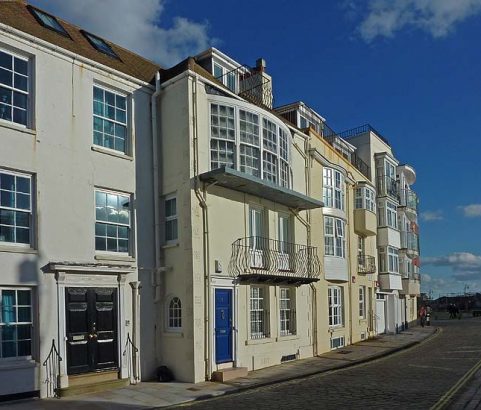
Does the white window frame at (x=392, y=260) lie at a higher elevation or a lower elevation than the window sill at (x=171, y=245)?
lower

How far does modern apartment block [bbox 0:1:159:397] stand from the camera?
43.8 feet

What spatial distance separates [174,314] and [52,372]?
13.3ft

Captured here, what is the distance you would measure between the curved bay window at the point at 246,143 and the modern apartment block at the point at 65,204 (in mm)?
2138

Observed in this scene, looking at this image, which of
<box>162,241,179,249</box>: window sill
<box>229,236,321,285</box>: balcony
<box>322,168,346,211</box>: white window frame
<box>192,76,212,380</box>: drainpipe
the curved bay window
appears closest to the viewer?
<box>192,76,212,380</box>: drainpipe

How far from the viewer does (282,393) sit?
45.4 ft

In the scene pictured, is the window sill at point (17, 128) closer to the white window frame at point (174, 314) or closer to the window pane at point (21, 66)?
the window pane at point (21, 66)

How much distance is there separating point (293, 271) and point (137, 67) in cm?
880

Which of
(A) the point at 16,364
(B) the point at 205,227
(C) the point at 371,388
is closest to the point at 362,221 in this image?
(B) the point at 205,227

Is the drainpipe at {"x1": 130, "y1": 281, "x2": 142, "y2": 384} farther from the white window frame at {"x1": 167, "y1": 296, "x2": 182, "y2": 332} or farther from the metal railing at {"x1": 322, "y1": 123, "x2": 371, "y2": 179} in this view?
the metal railing at {"x1": 322, "y1": 123, "x2": 371, "y2": 179}

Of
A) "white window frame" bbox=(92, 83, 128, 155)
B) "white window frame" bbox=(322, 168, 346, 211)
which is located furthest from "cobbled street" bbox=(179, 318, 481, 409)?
"white window frame" bbox=(92, 83, 128, 155)

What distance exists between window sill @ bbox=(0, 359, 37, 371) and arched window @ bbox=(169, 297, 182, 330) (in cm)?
436

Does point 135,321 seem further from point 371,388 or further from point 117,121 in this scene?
point 371,388

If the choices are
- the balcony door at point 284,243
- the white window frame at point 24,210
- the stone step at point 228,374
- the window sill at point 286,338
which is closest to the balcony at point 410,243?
the balcony door at point 284,243

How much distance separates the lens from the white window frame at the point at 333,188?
24406mm
